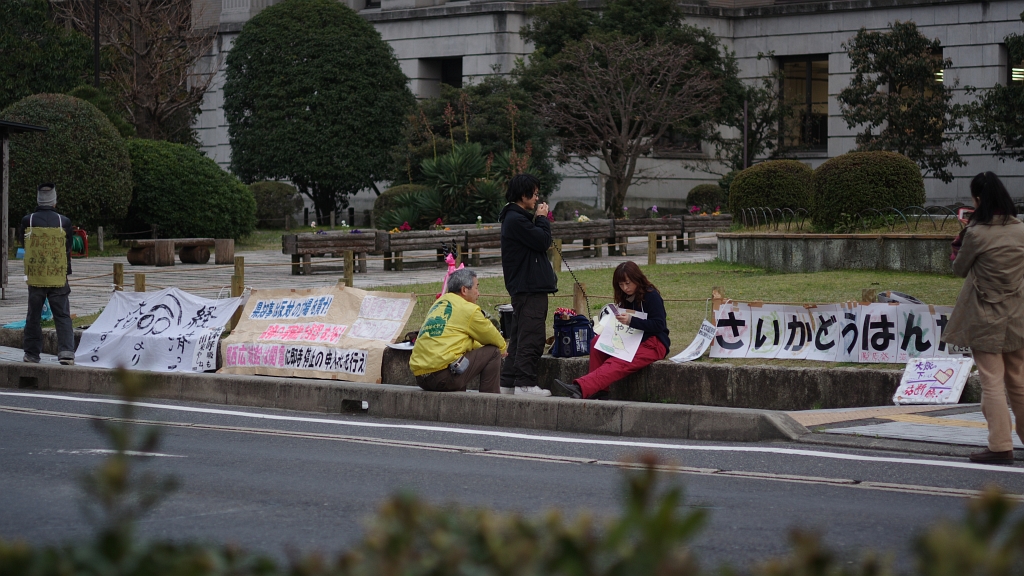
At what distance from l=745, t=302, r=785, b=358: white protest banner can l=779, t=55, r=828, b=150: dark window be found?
1083 inches

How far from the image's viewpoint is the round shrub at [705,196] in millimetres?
38250

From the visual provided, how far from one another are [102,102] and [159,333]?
770 inches

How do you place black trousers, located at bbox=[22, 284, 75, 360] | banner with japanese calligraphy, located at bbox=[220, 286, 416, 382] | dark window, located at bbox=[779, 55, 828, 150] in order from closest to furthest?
banner with japanese calligraphy, located at bbox=[220, 286, 416, 382] < black trousers, located at bbox=[22, 284, 75, 360] < dark window, located at bbox=[779, 55, 828, 150]

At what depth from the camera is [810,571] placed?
2.37 m

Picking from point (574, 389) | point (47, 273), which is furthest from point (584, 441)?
point (47, 273)

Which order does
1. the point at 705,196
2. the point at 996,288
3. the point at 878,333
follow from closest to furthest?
the point at 996,288
the point at 878,333
the point at 705,196

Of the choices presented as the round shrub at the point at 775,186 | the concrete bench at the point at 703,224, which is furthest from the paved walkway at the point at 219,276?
the round shrub at the point at 775,186

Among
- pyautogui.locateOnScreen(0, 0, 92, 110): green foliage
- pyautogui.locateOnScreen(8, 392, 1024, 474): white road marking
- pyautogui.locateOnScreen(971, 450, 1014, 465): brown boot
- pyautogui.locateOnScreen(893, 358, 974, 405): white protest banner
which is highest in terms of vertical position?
pyautogui.locateOnScreen(0, 0, 92, 110): green foliage

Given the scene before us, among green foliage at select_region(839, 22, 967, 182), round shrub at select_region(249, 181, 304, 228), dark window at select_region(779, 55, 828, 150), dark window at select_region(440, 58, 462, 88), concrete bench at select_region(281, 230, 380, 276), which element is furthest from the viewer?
dark window at select_region(440, 58, 462, 88)

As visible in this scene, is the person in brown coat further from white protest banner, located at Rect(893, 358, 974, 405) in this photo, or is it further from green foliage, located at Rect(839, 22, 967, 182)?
green foliage, located at Rect(839, 22, 967, 182)

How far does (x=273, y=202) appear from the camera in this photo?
4216 cm

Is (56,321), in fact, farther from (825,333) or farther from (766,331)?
(825,333)

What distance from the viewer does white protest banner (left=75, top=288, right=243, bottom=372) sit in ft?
45.1

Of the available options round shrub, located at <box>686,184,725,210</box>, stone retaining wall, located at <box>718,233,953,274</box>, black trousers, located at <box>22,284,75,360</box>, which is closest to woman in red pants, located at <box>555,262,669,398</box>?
black trousers, located at <box>22,284,75,360</box>
